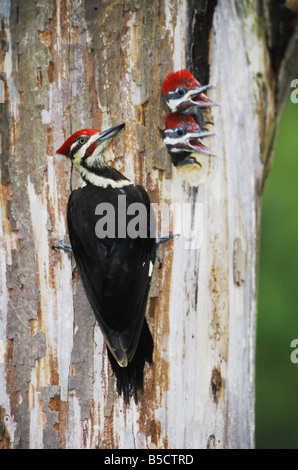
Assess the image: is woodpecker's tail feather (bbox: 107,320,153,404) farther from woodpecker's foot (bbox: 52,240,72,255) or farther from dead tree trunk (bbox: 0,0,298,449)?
woodpecker's foot (bbox: 52,240,72,255)

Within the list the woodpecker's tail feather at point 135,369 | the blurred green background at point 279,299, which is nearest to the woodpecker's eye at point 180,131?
the woodpecker's tail feather at point 135,369

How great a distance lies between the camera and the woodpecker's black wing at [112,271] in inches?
100

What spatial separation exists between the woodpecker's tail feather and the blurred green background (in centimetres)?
204

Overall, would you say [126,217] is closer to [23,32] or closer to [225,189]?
[225,189]

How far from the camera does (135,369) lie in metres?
2.61

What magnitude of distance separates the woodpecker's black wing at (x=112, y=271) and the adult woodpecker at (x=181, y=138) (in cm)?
23

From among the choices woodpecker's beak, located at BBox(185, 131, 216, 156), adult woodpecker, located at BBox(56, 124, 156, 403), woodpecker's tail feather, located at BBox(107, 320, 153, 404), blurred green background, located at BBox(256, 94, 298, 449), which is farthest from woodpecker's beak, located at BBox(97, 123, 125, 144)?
blurred green background, located at BBox(256, 94, 298, 449)

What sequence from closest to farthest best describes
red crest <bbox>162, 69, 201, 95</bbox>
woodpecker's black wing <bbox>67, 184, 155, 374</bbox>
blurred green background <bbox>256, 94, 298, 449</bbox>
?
1. woodpecker's black wing <bbox>67, 184, 155, 374</bbox>
2. red crest <bbox>162, 69, 201, 95</bbox>
3. blurred green background <bbox>256, 94, 298, 449</bbox>

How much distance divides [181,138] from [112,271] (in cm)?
56

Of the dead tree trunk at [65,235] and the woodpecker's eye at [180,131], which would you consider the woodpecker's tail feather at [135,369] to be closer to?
the dead tree trunk at [65,235]

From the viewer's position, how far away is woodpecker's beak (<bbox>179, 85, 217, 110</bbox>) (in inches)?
106

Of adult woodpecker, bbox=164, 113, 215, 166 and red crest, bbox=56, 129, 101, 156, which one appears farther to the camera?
adult woodpecker, bbox=164, 113, 215, 166

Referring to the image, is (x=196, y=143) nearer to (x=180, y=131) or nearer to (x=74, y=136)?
(x=180, y=131)

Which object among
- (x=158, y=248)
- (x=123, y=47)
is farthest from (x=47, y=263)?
(x=123, y=47)
